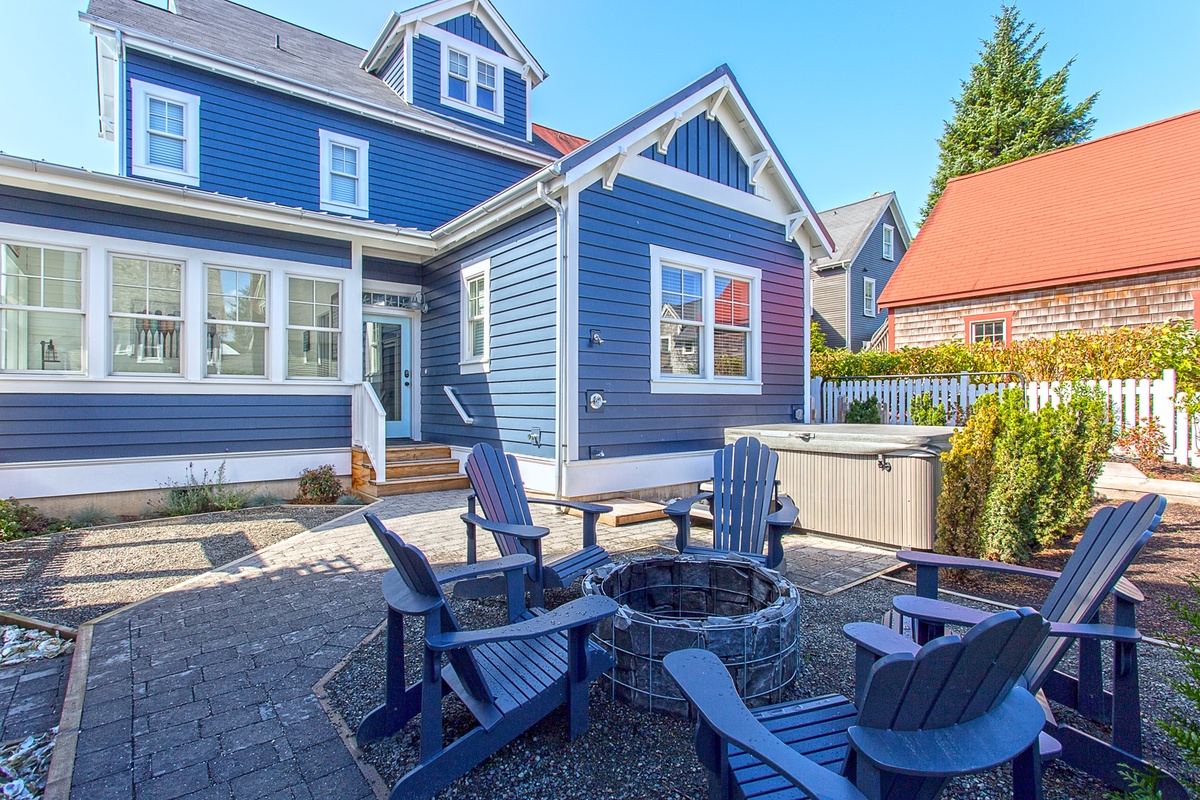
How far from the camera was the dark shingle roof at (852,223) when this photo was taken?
22.2m

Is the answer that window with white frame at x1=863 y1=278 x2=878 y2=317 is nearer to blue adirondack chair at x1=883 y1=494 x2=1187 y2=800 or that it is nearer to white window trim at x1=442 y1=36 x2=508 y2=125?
white window trim at x1=442 y1=36 x2=508 y2=125

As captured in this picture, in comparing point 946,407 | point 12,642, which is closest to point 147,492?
point 12,642

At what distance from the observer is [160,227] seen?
266 inches

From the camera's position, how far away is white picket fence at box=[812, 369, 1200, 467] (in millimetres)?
7754

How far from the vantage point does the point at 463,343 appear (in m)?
8.38

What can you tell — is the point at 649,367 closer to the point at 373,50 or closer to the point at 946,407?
the point at 946,407

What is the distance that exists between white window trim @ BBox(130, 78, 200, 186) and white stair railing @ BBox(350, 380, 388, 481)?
4.57m

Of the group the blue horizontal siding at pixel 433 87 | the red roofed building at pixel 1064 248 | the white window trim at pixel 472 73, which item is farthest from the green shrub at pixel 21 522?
the red roofed building at pixel 1064 248

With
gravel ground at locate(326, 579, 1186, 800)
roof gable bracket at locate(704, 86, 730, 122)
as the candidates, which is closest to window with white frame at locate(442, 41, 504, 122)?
roof gable bracket at locate(704, 86, 730, 122)

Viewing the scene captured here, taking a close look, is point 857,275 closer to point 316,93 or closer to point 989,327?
point 989,327

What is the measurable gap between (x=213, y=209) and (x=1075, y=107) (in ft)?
93.8

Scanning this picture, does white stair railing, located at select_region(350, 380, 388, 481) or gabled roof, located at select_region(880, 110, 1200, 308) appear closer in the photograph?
white stair railing, located at select_region(350, 380, 388, 481)

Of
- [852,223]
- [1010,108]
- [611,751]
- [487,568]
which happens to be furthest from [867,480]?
[1010,108]

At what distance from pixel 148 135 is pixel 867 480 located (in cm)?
1081
